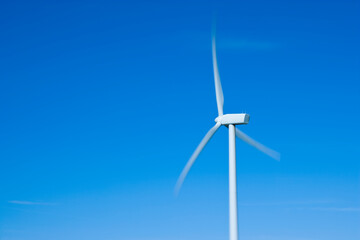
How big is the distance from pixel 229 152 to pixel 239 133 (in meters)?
2.35

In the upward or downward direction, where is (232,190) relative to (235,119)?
downward

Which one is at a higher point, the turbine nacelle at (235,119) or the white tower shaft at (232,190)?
the turbine nacelle at (235,119)

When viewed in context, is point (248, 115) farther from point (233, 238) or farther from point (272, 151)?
point (233, 238)

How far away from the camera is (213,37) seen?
4831 centimetres

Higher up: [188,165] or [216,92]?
[216,92]

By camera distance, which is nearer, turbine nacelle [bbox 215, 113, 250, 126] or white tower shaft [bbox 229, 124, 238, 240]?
white tower shaft [bbox 229, 124, 238, 240]

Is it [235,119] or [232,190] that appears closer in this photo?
[232,190]

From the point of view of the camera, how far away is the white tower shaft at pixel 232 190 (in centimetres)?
4525

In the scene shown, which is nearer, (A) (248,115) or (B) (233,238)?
(B) (233,238)

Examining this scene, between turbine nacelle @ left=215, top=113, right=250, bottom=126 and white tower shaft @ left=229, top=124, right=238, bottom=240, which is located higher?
turbine nacelle @ left=215, top=113, right=250, bottom=126

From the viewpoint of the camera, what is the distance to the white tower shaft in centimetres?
4525

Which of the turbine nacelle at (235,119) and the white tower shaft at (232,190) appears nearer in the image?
the white tower shaft at (232,190)

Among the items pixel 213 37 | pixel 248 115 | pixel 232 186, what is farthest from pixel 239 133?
pixel 213 37

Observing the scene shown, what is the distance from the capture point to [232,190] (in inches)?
1816
